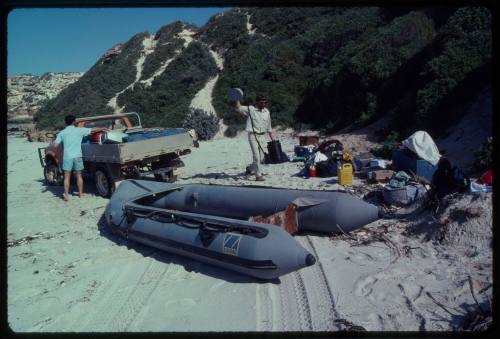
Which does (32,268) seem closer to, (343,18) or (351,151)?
(351,151)

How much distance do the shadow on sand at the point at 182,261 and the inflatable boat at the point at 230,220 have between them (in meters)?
0.15

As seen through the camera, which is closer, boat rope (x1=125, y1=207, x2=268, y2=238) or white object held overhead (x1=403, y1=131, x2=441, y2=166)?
boat rope (x1=125, y1=207, x2=268, y2=238)

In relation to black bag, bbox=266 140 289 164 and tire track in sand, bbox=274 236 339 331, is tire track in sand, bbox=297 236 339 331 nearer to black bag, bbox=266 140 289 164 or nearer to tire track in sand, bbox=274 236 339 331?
tire track in sand, bbox=274 236 339 331

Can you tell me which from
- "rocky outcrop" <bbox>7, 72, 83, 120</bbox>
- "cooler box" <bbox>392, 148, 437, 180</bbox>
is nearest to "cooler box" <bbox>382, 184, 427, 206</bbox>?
"cooler box" <bbox>392, 148, 437, 180</bbox>

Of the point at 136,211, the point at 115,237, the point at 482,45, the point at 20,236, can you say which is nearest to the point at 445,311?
the point at 136,211

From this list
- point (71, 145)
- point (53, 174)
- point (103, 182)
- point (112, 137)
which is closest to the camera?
point (112, 137)

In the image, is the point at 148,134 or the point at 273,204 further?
the point at 148,134

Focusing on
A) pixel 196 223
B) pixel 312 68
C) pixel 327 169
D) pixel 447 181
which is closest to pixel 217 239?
pixel 196 223

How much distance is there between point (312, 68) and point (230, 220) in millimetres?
20119

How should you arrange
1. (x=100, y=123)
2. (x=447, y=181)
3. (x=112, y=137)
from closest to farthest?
(x=447, y=181) < (x=112, y=137) < (x=100, y=123)

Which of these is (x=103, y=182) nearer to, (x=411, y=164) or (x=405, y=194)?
(x=405, y=194)

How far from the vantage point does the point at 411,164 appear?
7.73 meters

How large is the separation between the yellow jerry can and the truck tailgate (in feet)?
11.3

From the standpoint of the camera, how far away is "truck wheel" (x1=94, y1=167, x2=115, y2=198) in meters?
8.77
